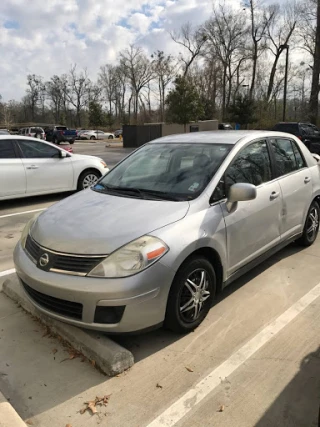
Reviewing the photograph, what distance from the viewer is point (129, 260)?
8.82 ft

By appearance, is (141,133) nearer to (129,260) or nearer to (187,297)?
(187,297)

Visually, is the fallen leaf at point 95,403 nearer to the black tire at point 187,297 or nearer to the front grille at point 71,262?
the black tire at point 187,297

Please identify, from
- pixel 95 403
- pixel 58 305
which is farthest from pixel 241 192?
pixel 95 403

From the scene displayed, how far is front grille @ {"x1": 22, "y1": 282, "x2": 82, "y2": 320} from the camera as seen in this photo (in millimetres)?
2748

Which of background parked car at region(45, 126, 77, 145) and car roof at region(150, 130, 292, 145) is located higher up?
background parked car at region(45, 126, 77, 145)

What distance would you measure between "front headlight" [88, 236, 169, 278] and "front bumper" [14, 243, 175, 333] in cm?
4

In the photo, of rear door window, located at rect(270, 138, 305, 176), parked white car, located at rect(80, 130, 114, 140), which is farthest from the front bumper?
parked white car, located at rect(80, 130, 114, 140)

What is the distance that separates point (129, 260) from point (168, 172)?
1.36 m

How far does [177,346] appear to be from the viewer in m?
3.02

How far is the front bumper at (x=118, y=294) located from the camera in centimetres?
262

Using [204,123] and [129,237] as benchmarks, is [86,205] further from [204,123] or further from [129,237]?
[204,123]

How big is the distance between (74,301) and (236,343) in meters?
1.35

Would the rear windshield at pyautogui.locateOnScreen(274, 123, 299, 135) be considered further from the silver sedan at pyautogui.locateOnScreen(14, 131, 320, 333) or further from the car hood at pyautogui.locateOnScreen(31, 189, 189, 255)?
the car hood at pyautogui.locateOnScreen(31, 189, 189, 255)

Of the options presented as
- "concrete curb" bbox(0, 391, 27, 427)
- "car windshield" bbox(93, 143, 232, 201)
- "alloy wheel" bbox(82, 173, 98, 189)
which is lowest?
"concrete curb" bbox(0, 391, 27, 427)
